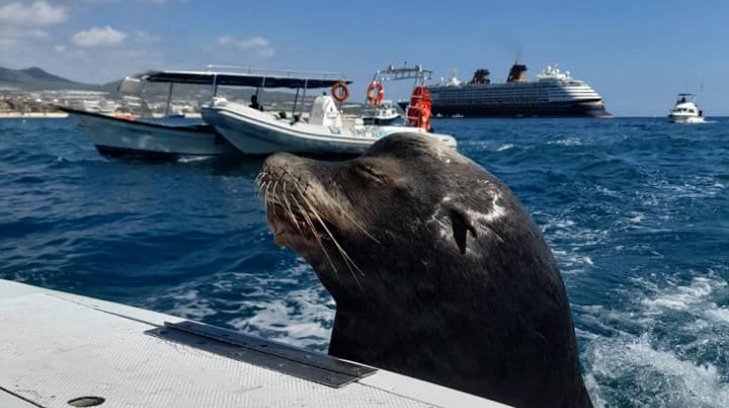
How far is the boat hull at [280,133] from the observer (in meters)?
22.1

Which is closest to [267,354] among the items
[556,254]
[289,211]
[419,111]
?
[289,211]

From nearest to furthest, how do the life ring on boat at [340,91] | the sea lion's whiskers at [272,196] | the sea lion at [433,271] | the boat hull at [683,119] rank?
the sea lion at [433,271]
the sea lion's whiskers at [272,196]
the life ring on boat at [340,91]
the boat hull at [683,119]

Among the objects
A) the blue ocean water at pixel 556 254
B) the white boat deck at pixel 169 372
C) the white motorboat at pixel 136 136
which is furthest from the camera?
the white motorboat at pixel 136 136

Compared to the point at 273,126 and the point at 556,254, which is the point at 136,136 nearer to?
the point at 273,126

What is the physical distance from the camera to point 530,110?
326 ft

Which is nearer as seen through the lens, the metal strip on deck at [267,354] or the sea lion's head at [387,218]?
the metal strip on deck at [267,354]

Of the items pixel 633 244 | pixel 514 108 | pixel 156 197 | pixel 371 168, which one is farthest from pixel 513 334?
pixel 514 108

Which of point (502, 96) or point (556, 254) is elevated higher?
point (502, 96)

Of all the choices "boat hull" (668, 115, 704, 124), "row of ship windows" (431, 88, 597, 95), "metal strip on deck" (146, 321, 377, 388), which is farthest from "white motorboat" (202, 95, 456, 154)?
"row of ship windows" (431, 88, 597, 95)

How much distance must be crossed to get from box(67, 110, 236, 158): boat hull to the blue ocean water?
620 cm

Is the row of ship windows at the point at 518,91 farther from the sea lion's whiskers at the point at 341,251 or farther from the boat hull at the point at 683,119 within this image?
the sea lion's whiskers at the point at 341,251

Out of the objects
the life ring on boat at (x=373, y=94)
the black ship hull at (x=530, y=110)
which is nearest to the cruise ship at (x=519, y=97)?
the black ship hull at (x=530, y=110)

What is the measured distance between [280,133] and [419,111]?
6747 mm

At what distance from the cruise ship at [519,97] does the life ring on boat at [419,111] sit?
7381cm
